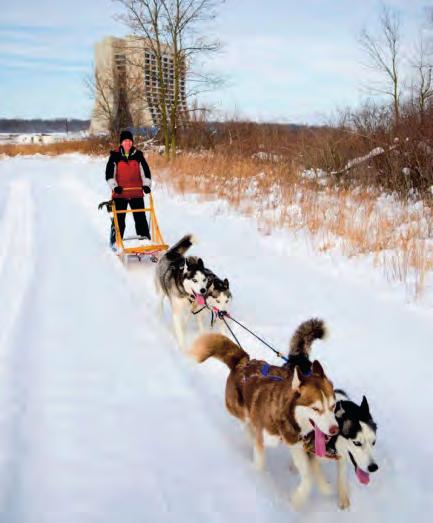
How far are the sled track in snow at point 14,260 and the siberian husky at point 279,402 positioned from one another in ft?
6.66

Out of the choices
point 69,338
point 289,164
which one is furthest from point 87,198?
point 69,338

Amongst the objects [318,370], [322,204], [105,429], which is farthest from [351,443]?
[322,204]

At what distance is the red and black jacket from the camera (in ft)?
21.5

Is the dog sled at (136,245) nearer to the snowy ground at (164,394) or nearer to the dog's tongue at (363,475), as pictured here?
the snowy ground at (164,394)

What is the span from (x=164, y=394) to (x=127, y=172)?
4087 millimetres

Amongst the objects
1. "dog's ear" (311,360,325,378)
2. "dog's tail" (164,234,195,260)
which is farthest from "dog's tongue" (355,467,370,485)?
"dog's tail" (164,234,195,260)

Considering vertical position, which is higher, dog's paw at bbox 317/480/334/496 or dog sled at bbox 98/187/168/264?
dog sled at bbox 98/187/168/264

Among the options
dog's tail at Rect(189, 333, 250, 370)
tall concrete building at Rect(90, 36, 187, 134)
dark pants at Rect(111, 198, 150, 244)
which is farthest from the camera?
tall concrete building at Rect(90, 36, 187, 134)

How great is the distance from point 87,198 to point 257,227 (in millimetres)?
6193

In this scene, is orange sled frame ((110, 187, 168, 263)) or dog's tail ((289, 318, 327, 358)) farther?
orange sled frame ((110, 187, 168, 263))

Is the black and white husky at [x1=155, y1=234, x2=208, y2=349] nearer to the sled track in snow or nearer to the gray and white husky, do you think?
the gray and white husky

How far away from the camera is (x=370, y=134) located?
9.28m

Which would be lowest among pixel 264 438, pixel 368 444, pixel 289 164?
pixel 264 438

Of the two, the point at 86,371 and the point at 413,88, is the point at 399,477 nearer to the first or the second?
the point at 86,371
